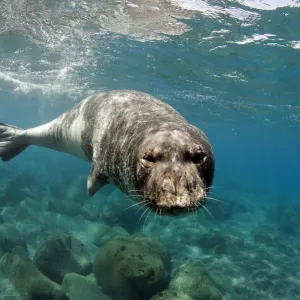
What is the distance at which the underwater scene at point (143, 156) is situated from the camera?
3.64 m

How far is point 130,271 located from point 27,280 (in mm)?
2655

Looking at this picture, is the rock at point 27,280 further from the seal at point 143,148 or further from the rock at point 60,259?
the seal at point 143,148

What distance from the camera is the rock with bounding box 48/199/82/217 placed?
15697mm

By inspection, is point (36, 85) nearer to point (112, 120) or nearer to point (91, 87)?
Result: point (91, 87)

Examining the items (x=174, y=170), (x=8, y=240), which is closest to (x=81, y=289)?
(x=8, y=240)

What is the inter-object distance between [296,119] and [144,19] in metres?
21.7

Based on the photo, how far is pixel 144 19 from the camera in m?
12.2

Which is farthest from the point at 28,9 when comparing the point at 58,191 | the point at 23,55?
the point at 58,191

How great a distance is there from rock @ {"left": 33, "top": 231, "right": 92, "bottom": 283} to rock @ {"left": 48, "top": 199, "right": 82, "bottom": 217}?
219 inches

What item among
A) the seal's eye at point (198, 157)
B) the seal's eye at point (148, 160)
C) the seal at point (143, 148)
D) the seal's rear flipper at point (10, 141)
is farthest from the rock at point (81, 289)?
the seal's eye at point (198, 157)

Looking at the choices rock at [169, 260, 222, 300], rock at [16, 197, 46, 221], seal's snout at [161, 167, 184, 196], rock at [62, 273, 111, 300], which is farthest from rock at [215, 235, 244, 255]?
seal's snout at [161, 167, 184, 196]

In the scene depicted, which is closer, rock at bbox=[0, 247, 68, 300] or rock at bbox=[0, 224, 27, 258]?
rock at bbox=[0, 247, 68, 300]

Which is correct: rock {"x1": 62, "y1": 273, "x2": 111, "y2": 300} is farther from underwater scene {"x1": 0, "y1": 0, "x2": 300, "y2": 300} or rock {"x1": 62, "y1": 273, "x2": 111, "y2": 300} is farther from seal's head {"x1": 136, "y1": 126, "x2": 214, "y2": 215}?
seal's head {"x1": 136, "y1": 126, "x2": 214, "y2": 215}

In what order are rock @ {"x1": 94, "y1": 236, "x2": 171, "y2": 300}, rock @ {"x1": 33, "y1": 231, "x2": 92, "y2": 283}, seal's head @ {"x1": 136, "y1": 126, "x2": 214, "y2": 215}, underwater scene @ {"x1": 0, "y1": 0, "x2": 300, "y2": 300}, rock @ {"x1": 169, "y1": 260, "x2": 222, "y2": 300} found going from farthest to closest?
1. rock @ {"x1": 33, "y1": 231, "x2": 92, "y2": 283}
2. rock @ {"x1": 169, "y1": 260, "x2": 222, "y2": 300}
3. rock @ {"x1": 94, "y1": 236, "x2": 171, "y2": 300}
4. underwater scene @ {"x1": 0, "y1": 0, "x2": 300, "y2": 300}
5. seal's head @ {"x1": 136, "y1": 126, "x2": 214, "y2": 215}
